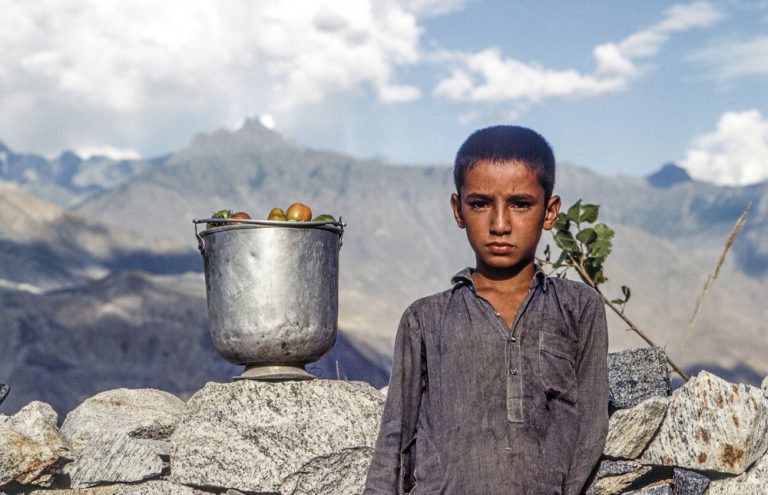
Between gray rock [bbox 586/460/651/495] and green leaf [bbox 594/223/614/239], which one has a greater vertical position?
green leaf [bbox 594/223/614/239]

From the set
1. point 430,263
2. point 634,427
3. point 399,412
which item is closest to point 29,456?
point 399,412

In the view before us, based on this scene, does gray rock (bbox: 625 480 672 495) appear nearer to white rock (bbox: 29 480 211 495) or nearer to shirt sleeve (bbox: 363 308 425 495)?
shirt sleeve (bbox: 363 308 425 495)

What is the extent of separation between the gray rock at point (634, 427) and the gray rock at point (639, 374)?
1.27 ft

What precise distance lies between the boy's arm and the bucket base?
1.58m

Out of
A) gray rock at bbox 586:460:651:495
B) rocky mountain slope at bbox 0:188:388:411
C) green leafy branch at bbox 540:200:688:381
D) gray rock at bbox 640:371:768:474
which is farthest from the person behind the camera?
rocky mountain slope at bbox 0:188:388:411

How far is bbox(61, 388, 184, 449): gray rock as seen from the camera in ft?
13.8

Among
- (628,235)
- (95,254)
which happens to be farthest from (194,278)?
(628,235)

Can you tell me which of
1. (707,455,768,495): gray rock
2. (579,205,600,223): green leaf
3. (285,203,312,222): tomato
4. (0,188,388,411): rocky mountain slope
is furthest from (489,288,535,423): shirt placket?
(0,188,388,411): rocky mountain slope

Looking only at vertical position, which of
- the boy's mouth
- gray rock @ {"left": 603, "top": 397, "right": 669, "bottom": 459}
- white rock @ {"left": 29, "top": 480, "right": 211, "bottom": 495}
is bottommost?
white rock @ {"left": 29, "top": 480, "right": 211, "bottom": 495}

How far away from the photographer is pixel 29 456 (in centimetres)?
400

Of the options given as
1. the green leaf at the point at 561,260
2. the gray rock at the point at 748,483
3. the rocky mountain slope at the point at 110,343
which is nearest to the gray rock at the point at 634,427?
the gray rock at the point at 748,483

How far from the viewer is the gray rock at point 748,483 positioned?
309 centimetres

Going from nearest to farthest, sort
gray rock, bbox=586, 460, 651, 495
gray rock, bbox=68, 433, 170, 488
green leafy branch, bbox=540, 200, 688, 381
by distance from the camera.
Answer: gray rock, bbox=586, 460, 651, 495 < gray rock, bbox=68, 433, 170, 488 < green leafy branch, bbox=540, 200, 688, 381

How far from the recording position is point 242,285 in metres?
3.65
